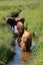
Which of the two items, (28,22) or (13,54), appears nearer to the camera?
(13,54)

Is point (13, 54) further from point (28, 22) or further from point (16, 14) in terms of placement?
point (16, 14)

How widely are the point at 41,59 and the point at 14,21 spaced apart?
47.8 ft

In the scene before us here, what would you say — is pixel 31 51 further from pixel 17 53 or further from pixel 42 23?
pixel 42 23

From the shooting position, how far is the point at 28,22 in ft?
86.7

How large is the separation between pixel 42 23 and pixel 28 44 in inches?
271

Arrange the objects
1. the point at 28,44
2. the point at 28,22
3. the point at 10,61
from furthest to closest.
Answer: the point at 28,22, the point at 28,44, the point at 10,61

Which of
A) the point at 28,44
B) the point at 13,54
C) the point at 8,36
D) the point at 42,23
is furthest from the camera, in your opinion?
the point at 42,23

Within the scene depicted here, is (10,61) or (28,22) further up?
(10,61)

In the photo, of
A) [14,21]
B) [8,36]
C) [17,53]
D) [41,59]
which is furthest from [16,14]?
[41,59]

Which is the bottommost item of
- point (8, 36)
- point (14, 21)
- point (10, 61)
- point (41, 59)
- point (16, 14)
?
point (16, 14)

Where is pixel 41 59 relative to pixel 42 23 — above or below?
above

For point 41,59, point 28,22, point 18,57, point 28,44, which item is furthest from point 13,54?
point 28,22

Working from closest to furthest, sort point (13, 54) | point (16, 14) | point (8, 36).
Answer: point (13, 54) < point (8, 36) < point (16, 14)

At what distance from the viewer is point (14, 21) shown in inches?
1063
